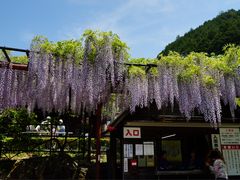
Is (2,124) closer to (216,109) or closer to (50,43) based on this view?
(50,43)

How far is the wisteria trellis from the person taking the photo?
5.93 metres

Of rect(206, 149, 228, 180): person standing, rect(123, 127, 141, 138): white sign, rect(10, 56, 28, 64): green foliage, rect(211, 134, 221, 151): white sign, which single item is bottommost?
rect(206, 149, 228, 180): person standing

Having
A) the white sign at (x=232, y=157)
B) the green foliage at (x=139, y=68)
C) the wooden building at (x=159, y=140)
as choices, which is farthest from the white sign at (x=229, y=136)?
the green foliage at (x=139, y=68)

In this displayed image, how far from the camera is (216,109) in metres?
6.88

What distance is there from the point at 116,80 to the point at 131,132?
2168mm

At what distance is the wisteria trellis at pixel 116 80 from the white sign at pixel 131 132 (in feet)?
2.83

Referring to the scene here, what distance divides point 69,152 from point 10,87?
474 centimetres

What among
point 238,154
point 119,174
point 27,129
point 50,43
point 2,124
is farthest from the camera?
point 27,129

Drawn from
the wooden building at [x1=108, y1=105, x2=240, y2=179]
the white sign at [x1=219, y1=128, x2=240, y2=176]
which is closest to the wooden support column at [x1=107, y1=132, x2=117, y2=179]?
the wooden building at [x1=108, y1=105, x2=240, y2=179]

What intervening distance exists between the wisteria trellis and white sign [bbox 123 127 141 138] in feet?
2.83

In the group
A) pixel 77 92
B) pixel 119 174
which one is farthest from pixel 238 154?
pixel 77 92

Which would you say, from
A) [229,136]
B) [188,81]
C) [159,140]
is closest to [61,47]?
[188,81]

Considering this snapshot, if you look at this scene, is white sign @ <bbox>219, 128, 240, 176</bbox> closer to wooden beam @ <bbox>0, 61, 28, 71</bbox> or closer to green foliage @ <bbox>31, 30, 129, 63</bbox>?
green foliage @ <bbox>31, 30, 129, 63</bbox>

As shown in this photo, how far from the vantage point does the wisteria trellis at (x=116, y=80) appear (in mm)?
5926
